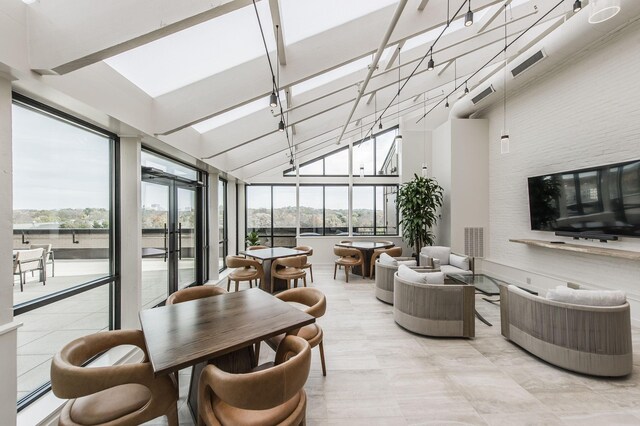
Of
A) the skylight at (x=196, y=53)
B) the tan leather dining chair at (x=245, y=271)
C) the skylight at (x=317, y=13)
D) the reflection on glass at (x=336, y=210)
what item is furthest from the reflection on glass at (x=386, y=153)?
the skylight at (x=196, y=53)

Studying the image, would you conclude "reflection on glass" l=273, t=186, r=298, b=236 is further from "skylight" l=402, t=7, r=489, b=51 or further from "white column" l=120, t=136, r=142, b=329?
"white column" l=120, t=136, r=142, b=329

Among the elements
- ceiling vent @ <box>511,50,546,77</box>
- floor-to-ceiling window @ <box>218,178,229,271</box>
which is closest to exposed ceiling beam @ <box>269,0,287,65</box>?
ceiling vent @ <box>511,50,546,77</box>

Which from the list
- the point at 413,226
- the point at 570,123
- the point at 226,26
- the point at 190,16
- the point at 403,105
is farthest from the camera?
the point at 403,105

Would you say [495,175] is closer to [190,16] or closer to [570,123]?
[570,123]

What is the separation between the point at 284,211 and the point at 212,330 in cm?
702

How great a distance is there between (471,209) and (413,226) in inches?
55.7

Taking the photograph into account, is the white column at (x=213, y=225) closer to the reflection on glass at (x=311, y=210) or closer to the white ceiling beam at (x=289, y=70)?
the white ceiling beam at (x=289, y=70)

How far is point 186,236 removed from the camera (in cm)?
502

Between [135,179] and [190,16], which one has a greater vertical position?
[190,16]

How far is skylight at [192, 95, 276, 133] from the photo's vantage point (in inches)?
165

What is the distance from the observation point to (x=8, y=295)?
177 centimetres

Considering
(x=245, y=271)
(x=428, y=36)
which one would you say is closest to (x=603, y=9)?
(x=428, y=36)

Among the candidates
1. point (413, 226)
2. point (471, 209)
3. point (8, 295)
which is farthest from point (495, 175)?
point (8, 295)

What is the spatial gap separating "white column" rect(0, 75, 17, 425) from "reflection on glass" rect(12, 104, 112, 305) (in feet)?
1.28
